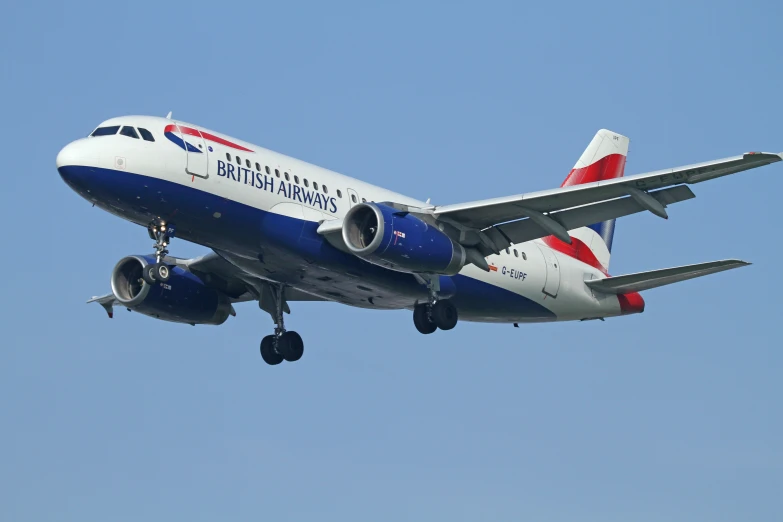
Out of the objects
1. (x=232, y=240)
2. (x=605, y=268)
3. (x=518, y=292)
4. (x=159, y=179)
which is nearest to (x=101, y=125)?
(x=159, y=179)

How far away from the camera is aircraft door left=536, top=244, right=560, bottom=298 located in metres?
44.4

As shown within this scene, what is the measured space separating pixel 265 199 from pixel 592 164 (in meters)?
17.0

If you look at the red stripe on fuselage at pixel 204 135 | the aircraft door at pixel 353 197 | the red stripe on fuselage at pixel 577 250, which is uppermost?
the red stripe on fuselage at pixel 577 250

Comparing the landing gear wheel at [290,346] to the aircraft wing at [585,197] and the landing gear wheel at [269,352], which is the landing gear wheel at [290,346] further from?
the aircraft wing at [585,197]

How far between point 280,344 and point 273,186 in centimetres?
847

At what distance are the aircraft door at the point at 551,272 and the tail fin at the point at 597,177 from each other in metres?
0.74

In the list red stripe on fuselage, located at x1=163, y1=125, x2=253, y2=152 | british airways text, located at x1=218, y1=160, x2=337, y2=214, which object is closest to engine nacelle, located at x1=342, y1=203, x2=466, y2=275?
british airways text, located at x1=218, y1=160, x2=337, y2=214

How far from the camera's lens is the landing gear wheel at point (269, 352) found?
44844 mm

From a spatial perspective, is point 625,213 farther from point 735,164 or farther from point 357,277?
Answer: point 357,277

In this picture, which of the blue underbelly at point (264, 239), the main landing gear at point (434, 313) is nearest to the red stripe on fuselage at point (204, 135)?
the blue underbelly at point (264, 239)

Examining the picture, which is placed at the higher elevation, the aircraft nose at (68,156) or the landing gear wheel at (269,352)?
the aircraft nose at (68,156)

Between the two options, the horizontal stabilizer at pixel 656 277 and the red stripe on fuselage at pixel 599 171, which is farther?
the red stripe on fuselage at pixel 599 171

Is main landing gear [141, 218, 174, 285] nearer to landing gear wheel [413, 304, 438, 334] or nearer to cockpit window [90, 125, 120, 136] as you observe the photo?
cockpit window [90, 125, 120, 136]

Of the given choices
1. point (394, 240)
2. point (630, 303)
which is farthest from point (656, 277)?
point (394, 240)
